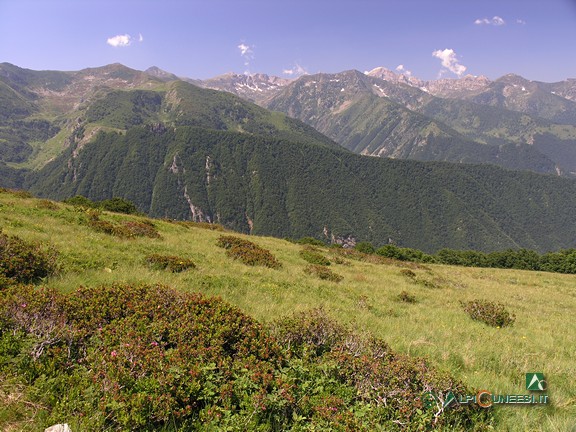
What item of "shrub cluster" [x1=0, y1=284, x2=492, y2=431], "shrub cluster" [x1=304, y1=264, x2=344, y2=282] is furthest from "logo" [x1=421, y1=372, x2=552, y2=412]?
"shrub cluster" [x1=304, y1=264, x2=344, y2=282]

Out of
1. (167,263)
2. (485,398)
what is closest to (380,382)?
(485,398)

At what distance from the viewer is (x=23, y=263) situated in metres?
9.09

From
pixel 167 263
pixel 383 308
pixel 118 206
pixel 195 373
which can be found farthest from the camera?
pixel 118 206

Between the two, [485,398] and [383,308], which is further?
[383,308]

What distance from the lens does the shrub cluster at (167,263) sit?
13203 mm

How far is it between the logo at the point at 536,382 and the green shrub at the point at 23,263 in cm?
1197

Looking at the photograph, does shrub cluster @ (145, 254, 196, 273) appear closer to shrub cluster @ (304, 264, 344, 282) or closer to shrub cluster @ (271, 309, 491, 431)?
shrub cluster @ (304, 264, 344, 282)

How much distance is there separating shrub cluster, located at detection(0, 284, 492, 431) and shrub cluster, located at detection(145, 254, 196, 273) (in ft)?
21.8

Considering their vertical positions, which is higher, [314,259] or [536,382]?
[536,382]

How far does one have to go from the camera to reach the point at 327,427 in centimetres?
425

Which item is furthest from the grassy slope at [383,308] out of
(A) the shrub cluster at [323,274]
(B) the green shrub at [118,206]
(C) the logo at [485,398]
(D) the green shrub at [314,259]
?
(B) the green shrub at [118,206]

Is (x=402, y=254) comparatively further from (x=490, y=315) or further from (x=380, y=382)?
(x=380, y=382)

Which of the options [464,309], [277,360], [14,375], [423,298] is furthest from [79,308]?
[423,298]

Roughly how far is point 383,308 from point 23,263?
1225 cm
